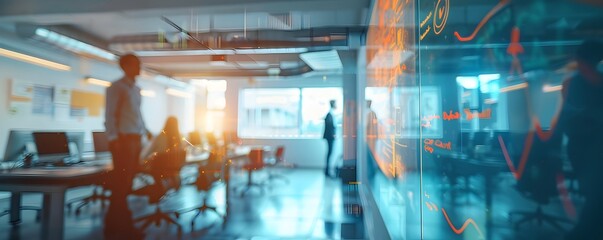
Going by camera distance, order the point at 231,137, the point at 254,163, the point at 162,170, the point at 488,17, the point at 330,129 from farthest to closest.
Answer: the point at 330,129, the point at 231,137, the point at 254,163, the point at 162,170, the point at 488,17

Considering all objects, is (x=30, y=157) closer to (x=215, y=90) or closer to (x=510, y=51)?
(x=215, y=90)

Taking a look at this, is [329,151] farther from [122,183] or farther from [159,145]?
[122,183]

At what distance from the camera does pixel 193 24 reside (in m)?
4.55

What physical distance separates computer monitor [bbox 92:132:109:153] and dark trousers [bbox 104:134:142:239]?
0.47 feet

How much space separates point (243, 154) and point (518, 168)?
5064 millimetres

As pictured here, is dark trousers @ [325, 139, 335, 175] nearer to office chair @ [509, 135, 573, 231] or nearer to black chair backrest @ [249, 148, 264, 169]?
black chair backrest @ [249, 148, 264, 169]

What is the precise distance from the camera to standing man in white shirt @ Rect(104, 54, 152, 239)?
3.85m

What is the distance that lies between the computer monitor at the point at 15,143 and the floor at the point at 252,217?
1.15 meters

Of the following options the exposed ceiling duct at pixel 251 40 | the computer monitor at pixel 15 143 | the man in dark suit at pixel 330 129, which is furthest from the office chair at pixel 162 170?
the man in dark suit at pixel 330 129

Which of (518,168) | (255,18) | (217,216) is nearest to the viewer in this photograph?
(518,168)

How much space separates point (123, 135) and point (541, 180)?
4.47 m

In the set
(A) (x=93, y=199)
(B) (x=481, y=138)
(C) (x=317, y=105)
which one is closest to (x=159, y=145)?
(A) (x=93, y=199)

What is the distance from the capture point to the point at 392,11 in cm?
199

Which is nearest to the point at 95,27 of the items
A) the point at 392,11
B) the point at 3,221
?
the point at 3,221
